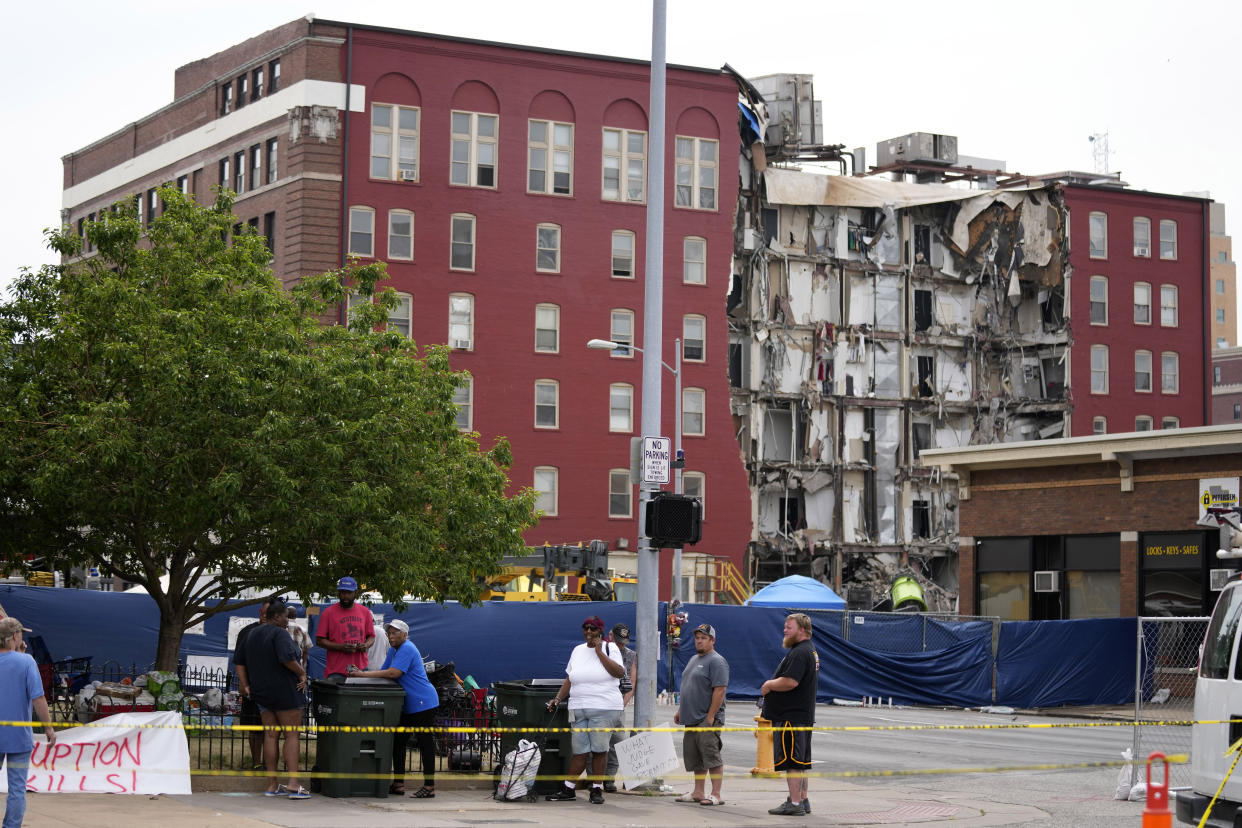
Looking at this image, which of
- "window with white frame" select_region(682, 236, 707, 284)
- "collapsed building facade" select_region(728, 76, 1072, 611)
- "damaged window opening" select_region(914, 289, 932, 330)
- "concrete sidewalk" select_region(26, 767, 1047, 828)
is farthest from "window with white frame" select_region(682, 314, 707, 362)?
"concrete sidewalk" select_region(26, 767, 1047, 828)

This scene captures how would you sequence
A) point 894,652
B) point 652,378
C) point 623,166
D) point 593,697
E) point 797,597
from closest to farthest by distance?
1. point 593,697
2. point 652,378
3. point 894,652
4. point 797,597
5. point 623,166

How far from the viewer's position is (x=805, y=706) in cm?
1530

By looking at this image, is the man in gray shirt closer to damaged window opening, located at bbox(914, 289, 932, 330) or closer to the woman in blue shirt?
the woman in blue shirt

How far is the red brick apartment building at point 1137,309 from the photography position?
72500 mm

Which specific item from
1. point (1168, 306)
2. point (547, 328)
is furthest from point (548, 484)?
point (1168, 306)

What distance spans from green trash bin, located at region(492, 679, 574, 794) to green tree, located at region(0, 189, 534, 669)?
2972 millimetres

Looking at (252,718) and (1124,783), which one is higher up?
(252,718)

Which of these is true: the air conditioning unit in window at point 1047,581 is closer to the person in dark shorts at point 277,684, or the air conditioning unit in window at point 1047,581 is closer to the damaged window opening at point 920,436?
the person in dark shorts at point 277,684

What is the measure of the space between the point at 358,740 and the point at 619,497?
45547mm

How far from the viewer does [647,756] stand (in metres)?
15.8

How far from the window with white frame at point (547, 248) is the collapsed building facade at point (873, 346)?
925cm

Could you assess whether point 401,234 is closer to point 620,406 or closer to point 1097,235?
point 620,406

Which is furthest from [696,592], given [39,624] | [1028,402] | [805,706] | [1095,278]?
[805,706]

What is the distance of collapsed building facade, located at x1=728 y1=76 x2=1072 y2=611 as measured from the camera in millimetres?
67250
